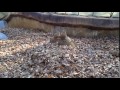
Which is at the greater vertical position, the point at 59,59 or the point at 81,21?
the point at 81,21

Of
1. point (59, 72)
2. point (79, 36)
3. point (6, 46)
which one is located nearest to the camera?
Answer: point (59, 72)

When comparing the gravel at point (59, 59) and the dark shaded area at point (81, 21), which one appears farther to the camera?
the dark shaded area at point (81, 21)

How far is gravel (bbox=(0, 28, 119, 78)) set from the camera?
4.36 m

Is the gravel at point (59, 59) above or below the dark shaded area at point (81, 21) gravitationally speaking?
below

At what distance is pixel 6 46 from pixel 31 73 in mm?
2262

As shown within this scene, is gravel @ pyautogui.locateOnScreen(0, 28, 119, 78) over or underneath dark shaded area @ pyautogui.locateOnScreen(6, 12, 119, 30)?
underneath

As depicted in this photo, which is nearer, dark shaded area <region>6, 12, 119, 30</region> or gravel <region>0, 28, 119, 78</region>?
gravel <region>0, 28, 119, 78</region>

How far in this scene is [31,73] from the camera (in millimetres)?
4406

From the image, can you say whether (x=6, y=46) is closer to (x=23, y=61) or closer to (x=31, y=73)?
(x=23, y=61)

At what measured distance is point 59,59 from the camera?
478 cm

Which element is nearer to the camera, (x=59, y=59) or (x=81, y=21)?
(x=59, y=59)

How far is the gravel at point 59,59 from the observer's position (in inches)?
172
